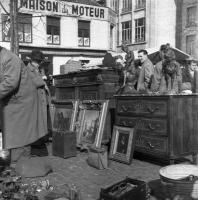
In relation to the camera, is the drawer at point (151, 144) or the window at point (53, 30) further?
the window at point (53, 30)

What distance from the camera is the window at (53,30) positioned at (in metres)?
30.9

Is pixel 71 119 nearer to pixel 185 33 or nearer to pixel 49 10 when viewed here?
pixel 49 10

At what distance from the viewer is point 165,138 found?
540cm

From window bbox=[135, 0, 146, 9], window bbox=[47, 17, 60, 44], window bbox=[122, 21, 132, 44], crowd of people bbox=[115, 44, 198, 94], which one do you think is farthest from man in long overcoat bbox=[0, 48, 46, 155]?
window bbox=[122, 21, 132, 44]

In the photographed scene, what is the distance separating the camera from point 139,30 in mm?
38969

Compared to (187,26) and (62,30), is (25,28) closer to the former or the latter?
(62,30)

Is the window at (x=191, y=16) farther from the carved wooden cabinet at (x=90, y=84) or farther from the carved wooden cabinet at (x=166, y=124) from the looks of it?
the carved wooden cabinet at (x=166, y=124)

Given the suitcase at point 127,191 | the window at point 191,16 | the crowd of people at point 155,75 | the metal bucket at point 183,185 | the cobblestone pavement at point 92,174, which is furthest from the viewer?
the window at point 191,16

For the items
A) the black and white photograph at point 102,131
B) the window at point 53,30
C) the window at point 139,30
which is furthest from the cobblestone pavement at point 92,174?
the window at point 139,30

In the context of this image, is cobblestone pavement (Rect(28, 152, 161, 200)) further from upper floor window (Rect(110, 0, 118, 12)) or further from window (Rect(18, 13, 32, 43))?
upper floor window (Rect(110, 0, 118, 12))

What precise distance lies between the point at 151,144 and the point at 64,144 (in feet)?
5.09

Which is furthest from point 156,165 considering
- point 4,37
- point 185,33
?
point 185,33

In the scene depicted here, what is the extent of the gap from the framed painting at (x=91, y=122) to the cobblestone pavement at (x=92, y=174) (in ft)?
2.03

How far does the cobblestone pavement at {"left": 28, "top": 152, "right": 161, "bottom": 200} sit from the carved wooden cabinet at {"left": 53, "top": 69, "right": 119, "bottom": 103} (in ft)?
4.85
